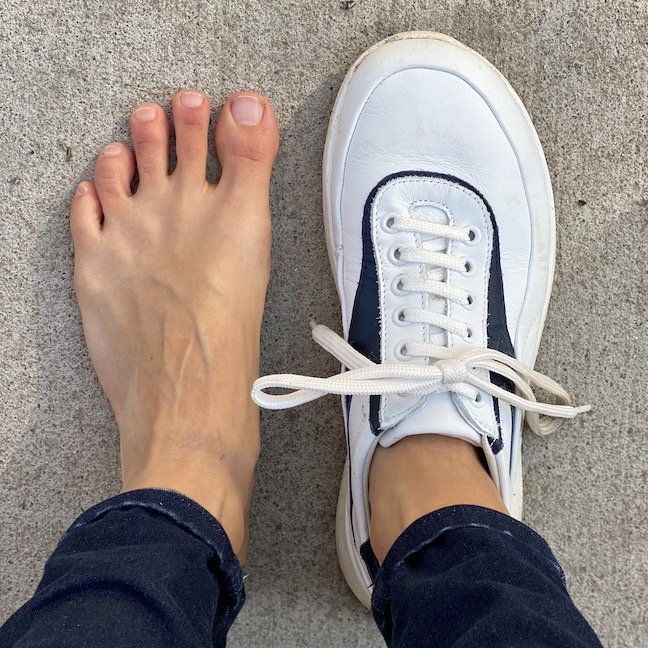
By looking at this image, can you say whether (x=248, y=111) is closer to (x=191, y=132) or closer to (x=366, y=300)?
(x=191, y=132)

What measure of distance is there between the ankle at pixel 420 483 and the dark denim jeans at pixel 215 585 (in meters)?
0.05

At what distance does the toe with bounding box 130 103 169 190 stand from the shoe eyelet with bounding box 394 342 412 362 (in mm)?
351

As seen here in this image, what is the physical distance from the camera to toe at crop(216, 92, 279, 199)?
71cm

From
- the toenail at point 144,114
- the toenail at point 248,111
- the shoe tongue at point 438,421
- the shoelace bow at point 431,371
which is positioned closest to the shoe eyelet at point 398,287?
the shoelace bow at point 431,371

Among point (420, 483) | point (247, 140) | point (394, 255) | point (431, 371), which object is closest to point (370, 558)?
point (420, 483)

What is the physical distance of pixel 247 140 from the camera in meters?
0.71

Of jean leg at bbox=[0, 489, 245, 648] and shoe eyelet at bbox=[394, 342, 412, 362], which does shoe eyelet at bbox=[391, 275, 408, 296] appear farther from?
jean leg at bbox=[0, 489, 245, 648]

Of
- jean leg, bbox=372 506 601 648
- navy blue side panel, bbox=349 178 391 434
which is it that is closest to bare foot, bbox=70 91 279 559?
navy blue side panel, bbox=349 178 391 434

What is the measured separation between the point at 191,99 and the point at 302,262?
0.76 ft

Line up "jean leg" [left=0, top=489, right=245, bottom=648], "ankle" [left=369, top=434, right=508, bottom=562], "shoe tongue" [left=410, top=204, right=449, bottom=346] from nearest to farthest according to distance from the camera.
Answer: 1. "jean leg" [left=0, top=489, right=245, bottom=648]
2. "ankle" [left=369, top=434, right=508, bottom=562]
3. "shoe tongue" [left=410, top=204, right=449, bottom=346]

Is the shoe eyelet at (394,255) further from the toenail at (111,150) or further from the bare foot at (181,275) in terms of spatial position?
the toenail at (111,150)

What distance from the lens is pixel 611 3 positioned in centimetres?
72

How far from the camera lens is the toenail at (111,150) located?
73 cm

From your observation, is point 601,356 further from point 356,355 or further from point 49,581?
point 49,581
